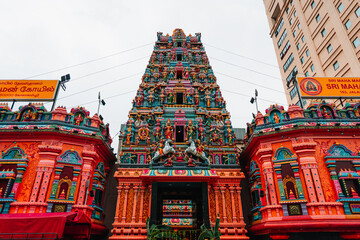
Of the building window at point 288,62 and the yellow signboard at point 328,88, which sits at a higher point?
the building window at point 288,62

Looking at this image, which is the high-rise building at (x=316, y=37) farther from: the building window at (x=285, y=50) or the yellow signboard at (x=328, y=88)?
the yellow signboard at (x=328, y=88)

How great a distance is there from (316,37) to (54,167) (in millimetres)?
41992

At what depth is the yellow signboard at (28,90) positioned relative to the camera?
69.6 feet

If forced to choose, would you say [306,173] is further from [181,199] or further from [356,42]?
[356,42]

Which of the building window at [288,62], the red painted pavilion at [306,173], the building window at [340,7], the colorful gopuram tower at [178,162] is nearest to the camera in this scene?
the red painted pavilion at [306,173]

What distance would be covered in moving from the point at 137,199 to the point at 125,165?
298 cm

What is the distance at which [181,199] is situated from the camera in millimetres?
20219

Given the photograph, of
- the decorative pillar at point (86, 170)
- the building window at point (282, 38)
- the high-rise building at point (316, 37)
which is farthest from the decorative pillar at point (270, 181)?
the building window at point (282, 38)

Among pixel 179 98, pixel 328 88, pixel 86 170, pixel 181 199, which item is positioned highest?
pixel 179 98

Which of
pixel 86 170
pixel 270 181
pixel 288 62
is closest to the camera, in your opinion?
pixel 270 181

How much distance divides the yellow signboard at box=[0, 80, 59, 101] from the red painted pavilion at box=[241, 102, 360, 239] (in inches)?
758

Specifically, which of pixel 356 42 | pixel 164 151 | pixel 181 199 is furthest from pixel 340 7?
pixel 181 199

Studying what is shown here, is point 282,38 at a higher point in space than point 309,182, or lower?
higher

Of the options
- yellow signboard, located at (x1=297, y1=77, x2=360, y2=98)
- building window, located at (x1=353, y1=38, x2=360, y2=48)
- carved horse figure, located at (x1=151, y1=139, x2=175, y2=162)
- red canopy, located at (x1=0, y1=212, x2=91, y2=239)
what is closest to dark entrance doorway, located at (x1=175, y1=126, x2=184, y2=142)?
carved horse figure, located at (x1=151, y1=139, x2=175, y2=162)
